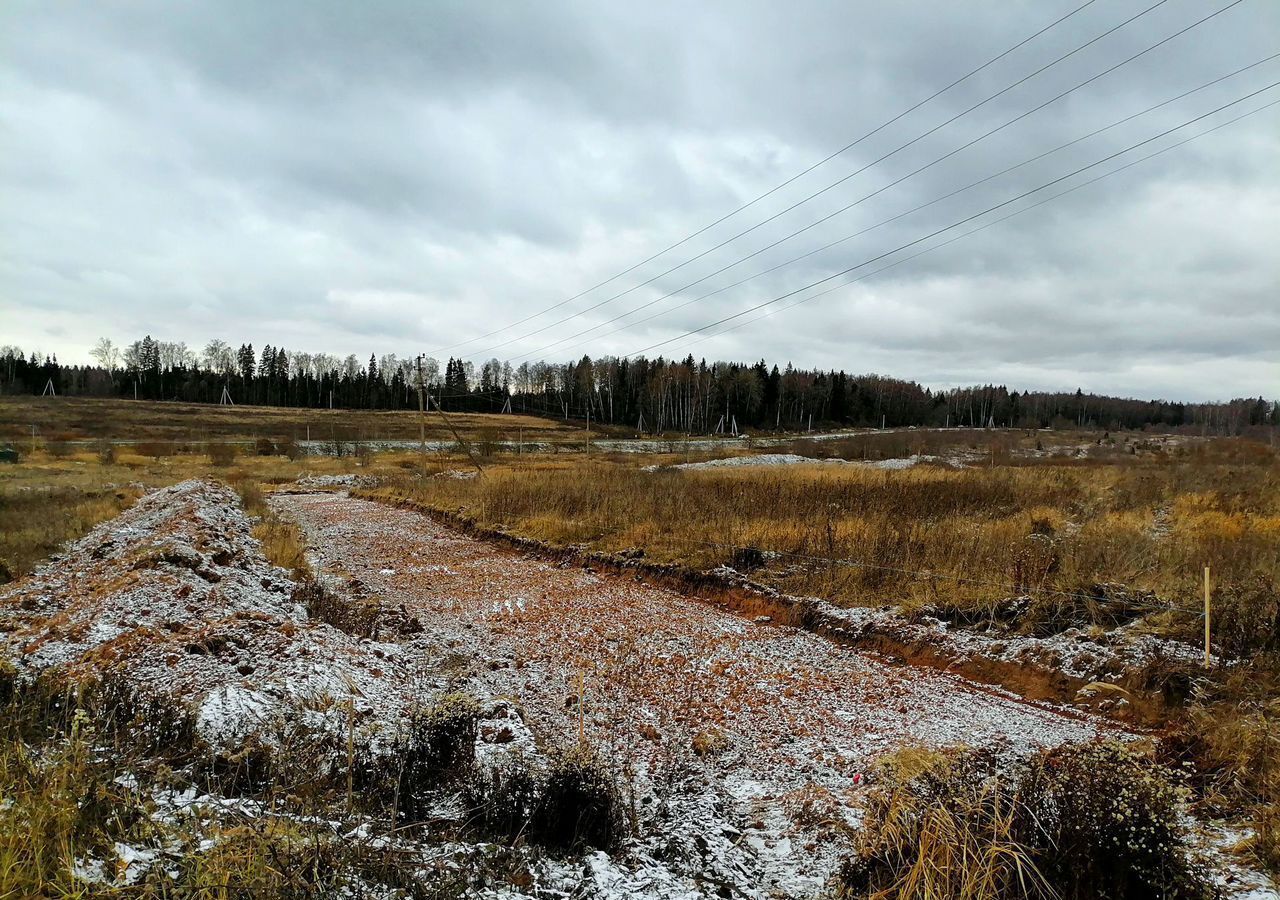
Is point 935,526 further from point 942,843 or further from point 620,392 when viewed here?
point 620,392

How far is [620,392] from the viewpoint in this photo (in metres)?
113

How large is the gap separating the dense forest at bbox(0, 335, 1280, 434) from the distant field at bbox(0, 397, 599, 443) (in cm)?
1425

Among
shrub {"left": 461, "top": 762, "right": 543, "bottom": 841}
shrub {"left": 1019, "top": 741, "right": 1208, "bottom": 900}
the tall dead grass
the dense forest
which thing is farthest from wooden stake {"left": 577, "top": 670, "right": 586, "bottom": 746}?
the dense forest

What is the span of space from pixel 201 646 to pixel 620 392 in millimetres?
107535

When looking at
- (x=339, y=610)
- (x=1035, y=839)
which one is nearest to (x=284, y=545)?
(x=339, y=610)

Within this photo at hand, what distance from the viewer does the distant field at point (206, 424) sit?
57938 millimetres

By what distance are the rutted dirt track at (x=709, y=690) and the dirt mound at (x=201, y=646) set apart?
1277mm

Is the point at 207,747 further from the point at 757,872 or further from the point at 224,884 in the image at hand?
the point at 757,872

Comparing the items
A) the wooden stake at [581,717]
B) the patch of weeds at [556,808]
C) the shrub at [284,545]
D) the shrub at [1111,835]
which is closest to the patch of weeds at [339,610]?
the shrub at [284,545]

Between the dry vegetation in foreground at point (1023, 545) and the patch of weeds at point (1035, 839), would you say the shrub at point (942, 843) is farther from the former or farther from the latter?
the dry vegetation in foreground at point (1023, 545)

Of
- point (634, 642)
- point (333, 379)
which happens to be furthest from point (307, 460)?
point (333, 379)

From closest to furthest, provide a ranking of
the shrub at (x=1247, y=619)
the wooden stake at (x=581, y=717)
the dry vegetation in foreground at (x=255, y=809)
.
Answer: the dry vegetation in foreground at (x=255, y=809), the wooden stake at (x=581, y=717), the shrub at (x=1247, y=619)

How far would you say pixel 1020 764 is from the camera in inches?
181

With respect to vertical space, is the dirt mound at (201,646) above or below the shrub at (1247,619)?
below
